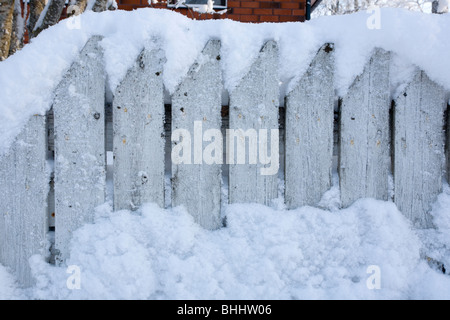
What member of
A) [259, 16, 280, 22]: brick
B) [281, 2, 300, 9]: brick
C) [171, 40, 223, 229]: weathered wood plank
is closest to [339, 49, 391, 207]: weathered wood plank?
[171, 40, 223, 229]: weathered wood plank

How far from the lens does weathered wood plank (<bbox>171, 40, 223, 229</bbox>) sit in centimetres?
138

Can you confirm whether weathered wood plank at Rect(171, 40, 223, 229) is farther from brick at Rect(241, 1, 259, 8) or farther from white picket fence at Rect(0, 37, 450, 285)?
brick at Rect(241, 1, 259, 8)

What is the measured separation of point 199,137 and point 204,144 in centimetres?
4

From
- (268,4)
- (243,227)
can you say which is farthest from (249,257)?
(268,4)

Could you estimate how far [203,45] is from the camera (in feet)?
4.55

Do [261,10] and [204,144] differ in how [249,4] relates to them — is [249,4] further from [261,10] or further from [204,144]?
[204,144]

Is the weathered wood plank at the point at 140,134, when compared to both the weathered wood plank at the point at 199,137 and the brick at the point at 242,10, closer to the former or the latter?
the weathered wood plank at the point at 199,137

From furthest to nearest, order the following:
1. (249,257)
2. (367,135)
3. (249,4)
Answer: (249,4) < (367,135) < (249,257)

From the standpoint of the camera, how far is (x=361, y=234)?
138 cm

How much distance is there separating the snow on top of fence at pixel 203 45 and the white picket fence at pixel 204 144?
0.04m

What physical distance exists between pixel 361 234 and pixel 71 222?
4.32 feet

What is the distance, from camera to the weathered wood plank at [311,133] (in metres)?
1.41

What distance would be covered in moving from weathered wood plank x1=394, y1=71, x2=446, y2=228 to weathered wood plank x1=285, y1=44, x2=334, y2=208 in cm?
34
